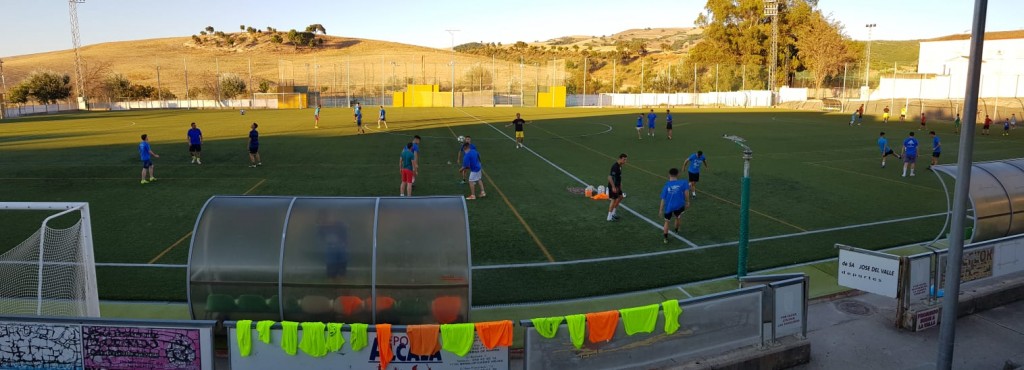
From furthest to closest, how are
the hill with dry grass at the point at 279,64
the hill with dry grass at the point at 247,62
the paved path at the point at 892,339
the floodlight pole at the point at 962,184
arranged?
the hill with dry grass at the point at 247,62, the hill with dry grass at the point at 279,64, the paved path at the point at 892,339, the floodlight pole at the point at 962,184

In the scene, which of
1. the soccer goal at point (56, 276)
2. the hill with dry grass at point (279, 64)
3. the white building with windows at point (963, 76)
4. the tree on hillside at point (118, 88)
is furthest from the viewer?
the hill with dry grass at point (279, 64)

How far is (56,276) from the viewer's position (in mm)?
10898

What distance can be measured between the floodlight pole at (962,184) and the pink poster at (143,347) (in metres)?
9.12

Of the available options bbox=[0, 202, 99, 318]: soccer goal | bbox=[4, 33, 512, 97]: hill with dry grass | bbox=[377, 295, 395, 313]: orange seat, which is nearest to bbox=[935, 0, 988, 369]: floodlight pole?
bbox=[377, 295, 395, 313]: orange seat

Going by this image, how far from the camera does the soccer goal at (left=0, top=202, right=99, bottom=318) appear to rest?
9688 millimetres

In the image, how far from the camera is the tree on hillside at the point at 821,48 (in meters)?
88.2

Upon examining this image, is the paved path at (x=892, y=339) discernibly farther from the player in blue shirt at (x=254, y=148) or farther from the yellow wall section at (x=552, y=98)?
the yellow wall section at (x=552, y=98)

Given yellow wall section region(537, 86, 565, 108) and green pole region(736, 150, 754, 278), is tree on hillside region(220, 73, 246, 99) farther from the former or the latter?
green pole region(736, 150, 754, 278)

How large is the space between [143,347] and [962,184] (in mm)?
10095

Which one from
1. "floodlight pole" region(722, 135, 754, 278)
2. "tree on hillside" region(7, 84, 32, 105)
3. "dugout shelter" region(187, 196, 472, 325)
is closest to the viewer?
"dugout shelter" region(187, 196, 472, 325)

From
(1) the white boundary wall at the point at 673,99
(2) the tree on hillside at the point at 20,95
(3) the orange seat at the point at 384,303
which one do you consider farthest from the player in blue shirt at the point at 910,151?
(2) the tree on hillside at the point at 20,95

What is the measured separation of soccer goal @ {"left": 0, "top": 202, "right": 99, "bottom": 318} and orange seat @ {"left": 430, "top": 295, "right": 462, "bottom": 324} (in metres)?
5.52

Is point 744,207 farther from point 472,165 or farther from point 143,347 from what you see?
point 472,165

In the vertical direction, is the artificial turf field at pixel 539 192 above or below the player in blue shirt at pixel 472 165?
below
